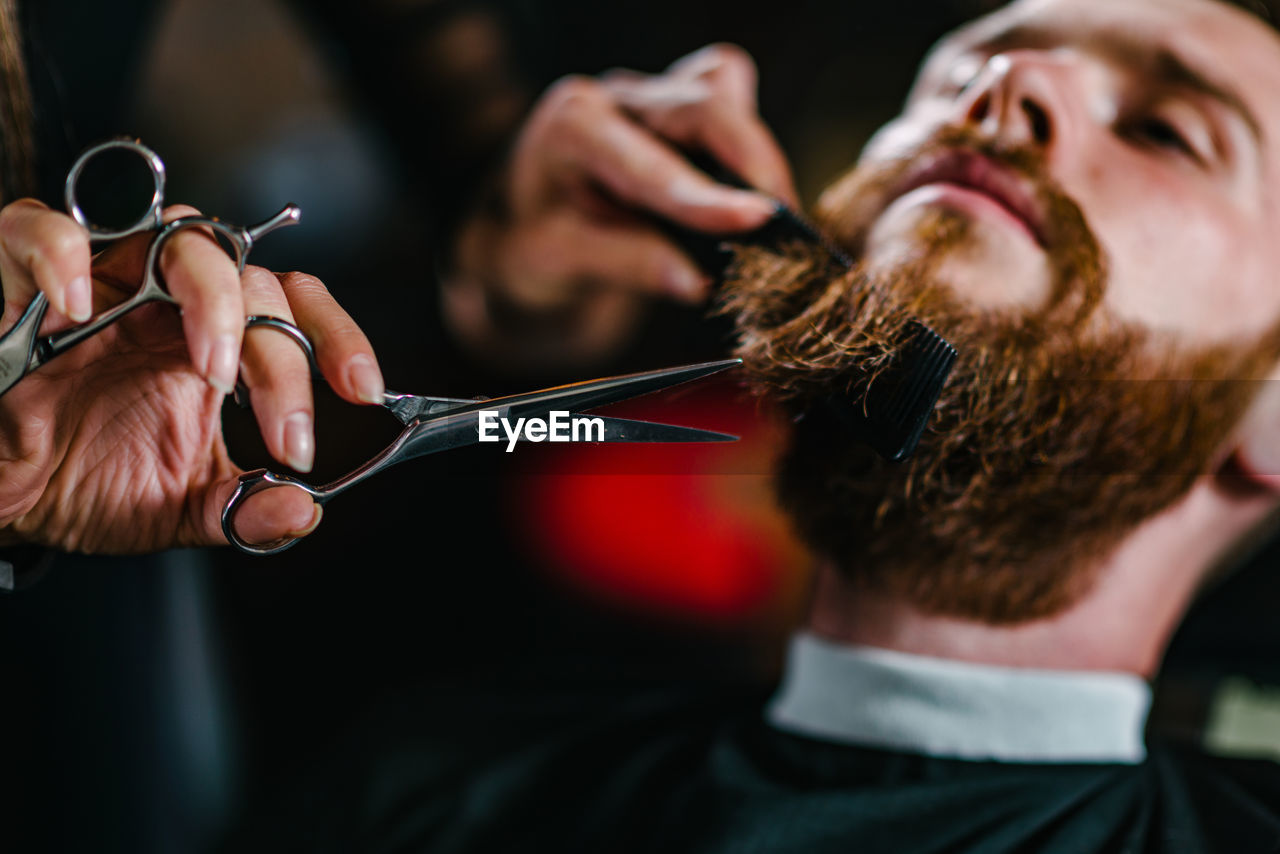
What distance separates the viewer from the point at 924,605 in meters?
0.82

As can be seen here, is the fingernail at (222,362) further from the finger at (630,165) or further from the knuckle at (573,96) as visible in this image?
the knuckle at (573,96)

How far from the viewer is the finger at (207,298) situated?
0.46 m

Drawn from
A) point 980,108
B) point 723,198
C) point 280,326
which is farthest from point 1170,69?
point 280,326

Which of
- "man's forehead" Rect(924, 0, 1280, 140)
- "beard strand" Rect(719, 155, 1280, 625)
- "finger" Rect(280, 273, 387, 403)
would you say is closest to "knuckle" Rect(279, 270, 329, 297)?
"finger" Rect(280, 273, 387, 403)

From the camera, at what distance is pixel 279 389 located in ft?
1.58

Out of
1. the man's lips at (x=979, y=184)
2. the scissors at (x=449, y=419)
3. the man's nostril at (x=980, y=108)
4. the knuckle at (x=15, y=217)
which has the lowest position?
the scissors at (x=449, y=419)

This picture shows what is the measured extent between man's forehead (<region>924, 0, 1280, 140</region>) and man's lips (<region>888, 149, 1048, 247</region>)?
16 cm

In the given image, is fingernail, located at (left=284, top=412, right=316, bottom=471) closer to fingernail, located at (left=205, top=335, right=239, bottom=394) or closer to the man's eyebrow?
fingernail, located at (left=205, top=335, right=239, bottom=394)

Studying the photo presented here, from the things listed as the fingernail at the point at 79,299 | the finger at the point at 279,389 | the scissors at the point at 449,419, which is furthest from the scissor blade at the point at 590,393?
the fingernail at the point at 79,299

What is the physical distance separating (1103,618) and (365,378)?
765 millimetres

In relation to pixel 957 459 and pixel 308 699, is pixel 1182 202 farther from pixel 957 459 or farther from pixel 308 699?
pixel 308 699

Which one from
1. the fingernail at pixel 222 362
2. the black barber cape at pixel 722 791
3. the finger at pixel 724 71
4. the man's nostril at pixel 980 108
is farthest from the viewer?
the finger at pixel 724 71

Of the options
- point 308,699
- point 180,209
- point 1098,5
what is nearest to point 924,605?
point 1098,5

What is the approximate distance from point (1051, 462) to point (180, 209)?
67 cm
